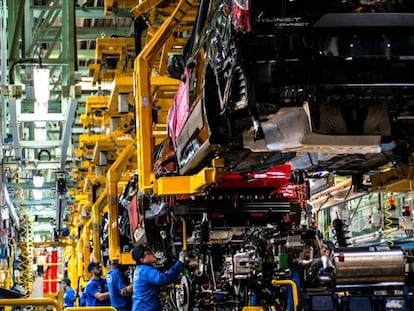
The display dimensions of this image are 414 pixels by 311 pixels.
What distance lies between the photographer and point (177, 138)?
7375mm

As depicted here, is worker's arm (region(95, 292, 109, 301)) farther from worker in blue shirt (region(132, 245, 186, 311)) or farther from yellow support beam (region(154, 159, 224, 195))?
yellow support beam (region(154, 159, 224, 195))

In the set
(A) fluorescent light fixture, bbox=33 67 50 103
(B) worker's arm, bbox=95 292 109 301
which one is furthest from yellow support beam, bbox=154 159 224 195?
(B) worker's arm, bbox=95 292 109 301

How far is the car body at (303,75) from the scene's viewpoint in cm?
474

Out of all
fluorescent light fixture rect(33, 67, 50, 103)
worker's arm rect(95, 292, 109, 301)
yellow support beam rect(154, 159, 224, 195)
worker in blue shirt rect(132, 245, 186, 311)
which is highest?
fluorescent light fixture rect(33, 67, 50, 103)

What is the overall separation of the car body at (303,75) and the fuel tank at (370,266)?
7.35 feet

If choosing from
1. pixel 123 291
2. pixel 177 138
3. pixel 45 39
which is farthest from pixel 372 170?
pixel 45 39

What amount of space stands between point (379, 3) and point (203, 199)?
5252 millimetres

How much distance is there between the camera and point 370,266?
8.27m

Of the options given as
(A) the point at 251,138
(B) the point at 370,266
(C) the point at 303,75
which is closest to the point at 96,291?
(B) the point at 370,266

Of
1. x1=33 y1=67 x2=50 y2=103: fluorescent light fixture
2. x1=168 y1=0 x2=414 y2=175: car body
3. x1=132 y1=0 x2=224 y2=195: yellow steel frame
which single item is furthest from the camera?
x1=33 y1=67 x2=50 y2=103: fluorescent light fixture

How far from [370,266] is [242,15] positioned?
4.28 metres

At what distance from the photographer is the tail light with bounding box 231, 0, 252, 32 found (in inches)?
182

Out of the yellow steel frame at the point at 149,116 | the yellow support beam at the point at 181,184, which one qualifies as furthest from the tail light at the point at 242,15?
the yellow steel frame at the point at 149,116

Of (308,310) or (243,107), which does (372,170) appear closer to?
(308,310)
